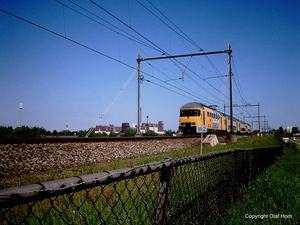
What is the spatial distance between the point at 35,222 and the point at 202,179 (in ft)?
7.43

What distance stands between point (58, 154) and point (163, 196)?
8.41 meters

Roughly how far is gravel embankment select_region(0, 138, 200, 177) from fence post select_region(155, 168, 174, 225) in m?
7.31

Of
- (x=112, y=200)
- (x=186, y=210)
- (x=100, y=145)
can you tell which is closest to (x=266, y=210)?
(x=186, y=210)

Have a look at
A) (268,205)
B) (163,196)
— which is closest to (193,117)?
(268,205)

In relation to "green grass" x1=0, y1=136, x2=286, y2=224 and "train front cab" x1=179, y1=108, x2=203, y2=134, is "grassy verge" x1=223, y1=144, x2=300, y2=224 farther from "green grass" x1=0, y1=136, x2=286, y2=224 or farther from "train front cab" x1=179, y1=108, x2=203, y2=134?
"train front cab" x1=179, y1=108, x2=203, y2=134

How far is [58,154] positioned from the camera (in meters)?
9.23

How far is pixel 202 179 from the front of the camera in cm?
307

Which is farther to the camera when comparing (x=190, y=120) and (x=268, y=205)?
(x=190, y=120)

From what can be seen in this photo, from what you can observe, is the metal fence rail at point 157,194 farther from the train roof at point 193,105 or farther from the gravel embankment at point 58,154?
the train roof at point 193,105

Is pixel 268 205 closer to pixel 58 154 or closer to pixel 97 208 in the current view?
pixel 97 208

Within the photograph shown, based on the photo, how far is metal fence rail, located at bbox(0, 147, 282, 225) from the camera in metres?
1.02

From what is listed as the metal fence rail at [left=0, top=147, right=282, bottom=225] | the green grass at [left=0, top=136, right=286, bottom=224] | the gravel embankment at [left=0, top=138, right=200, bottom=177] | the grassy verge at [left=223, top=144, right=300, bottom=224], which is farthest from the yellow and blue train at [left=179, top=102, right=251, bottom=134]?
the green grass at [left=0, top=136, right=286, bottom=224]

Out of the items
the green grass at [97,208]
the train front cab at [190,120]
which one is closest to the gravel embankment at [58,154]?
the green grass at [97,208]

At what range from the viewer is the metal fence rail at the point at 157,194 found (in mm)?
1025
